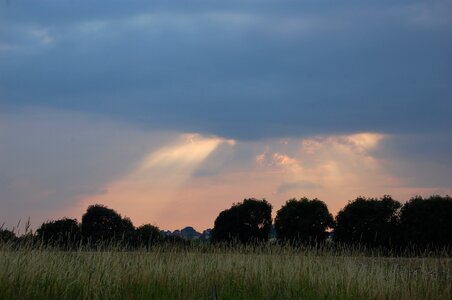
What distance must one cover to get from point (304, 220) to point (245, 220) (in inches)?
284

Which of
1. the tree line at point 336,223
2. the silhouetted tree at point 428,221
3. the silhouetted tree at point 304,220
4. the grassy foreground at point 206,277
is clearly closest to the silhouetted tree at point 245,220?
the tree line at point 336,223

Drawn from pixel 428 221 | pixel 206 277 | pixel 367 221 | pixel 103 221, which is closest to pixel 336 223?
pixel 367 221

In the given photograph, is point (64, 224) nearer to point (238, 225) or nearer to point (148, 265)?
point (238, 225)

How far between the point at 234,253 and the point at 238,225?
38.5 meters

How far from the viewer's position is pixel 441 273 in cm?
1861

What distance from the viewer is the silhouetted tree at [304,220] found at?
54531 millimetres

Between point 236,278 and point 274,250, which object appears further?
point 274,250

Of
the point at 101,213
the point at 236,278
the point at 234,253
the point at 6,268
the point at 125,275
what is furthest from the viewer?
the point at 101,213

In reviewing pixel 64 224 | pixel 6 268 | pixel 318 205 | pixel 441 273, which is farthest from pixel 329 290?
pixel 318 205

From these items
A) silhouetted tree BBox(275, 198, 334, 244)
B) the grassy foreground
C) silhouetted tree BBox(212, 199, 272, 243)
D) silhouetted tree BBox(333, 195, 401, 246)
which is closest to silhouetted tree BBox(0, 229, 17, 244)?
the grassy foreground

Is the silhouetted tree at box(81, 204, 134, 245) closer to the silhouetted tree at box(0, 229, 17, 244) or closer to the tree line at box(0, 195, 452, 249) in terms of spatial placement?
the tree line at box(0, 195, 452, 249)

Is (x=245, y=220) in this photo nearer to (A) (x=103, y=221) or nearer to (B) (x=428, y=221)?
(A) (x=103, y=221)

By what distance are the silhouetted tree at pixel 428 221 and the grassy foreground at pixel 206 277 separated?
28.9 metres

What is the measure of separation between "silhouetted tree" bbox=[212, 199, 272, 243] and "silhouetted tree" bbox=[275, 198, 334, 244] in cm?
264
